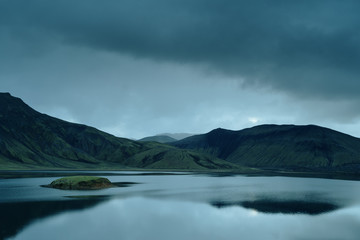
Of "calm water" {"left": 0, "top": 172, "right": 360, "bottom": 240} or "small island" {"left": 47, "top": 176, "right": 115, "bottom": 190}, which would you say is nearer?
"calm water" {"left": 0, "top": 172, "right": 360, "bottom": 240}

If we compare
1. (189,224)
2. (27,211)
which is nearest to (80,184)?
(27,211)

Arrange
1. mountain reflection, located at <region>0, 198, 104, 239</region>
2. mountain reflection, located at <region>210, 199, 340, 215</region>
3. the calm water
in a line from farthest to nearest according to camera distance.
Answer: mountain reflection, located at <region>210, 199, 340, 215</region>, mountain reflection, located at <region>0, 198, 104, 239</region>, the calm water

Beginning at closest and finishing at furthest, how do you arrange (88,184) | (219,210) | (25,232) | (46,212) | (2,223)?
(25,232)
(2,223)
(46,212)
(219,210)
(88,184)

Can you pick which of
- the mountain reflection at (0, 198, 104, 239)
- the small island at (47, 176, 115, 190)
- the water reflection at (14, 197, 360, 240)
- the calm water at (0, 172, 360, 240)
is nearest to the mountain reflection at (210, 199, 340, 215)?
the calm water at (0, 172, 360, 240)

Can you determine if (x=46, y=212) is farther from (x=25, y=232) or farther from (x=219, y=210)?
(x=219, y=210)

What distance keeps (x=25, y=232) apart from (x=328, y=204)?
206ft

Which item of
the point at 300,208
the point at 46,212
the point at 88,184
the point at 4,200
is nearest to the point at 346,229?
the point at 300,208

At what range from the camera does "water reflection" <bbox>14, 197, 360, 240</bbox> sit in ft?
135

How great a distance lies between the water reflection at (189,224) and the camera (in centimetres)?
4100

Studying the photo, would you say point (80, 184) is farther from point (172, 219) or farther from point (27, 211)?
point (172, 219)

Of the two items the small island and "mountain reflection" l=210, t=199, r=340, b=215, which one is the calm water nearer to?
"mountain reflection" l=210, t=199, r=340, b=215

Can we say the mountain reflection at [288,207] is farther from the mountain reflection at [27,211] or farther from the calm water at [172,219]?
the mountain reflection at [27,211]

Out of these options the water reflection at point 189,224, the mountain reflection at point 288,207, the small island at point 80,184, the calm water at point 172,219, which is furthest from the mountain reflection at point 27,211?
the small island at point 80,184

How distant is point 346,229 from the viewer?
151 feet
